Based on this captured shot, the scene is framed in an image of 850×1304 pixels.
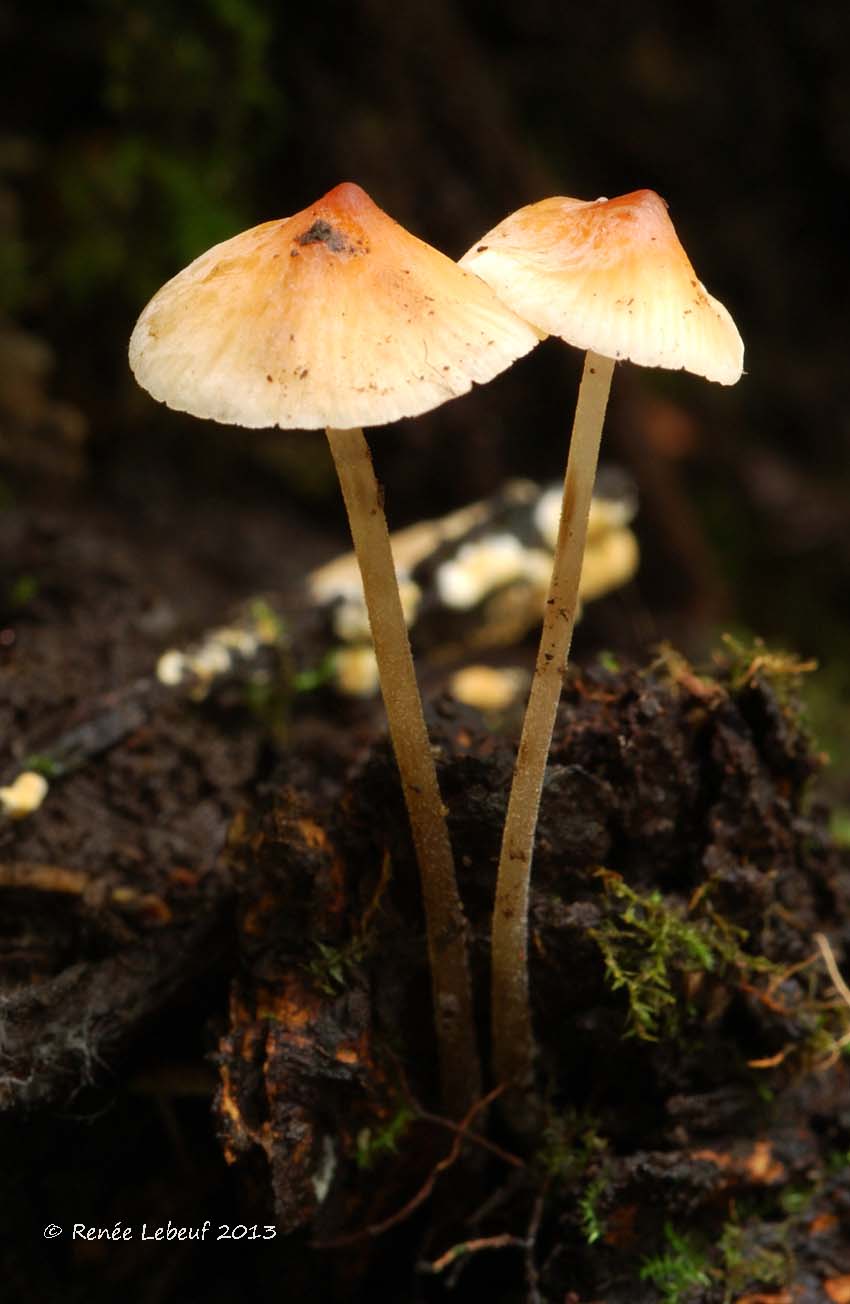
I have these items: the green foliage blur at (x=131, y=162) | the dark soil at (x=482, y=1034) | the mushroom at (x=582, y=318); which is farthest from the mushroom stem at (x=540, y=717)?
the green foliage blur at (x=131, y=162)

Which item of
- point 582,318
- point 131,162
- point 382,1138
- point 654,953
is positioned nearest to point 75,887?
point 382,1138

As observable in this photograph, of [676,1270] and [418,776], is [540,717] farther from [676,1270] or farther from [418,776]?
[676,1270]

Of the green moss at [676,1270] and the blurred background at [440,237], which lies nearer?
the green moss at [676,1270]

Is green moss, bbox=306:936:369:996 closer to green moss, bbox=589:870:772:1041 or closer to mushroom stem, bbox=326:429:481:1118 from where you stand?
mushroom stem, bbox=326:429:481:1118

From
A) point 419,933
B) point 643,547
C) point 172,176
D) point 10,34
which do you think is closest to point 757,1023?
point 419,933

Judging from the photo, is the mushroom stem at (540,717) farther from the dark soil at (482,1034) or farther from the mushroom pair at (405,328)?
the dark soil at (482,1034)

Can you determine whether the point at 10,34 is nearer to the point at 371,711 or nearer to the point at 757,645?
the point at 371,711
